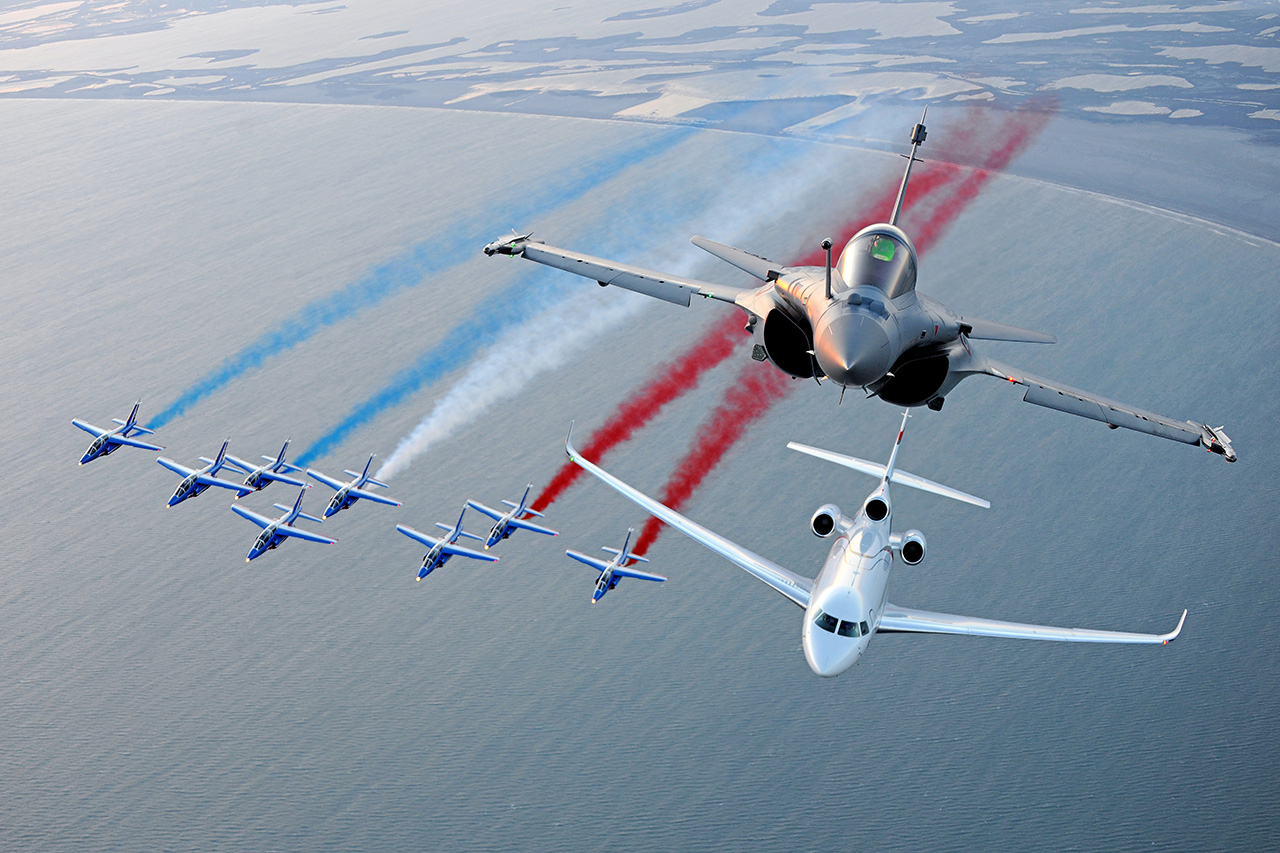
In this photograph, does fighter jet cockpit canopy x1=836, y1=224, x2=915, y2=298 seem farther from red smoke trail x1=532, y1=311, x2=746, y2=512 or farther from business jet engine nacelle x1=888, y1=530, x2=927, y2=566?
red smoke trail x1=532, y1=311, x2=746, y2=512

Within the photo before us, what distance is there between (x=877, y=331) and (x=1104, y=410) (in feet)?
40.3

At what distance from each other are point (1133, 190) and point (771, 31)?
98285 millimetres

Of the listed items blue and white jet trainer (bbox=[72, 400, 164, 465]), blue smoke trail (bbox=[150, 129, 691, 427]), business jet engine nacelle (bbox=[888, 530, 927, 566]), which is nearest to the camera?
business jet engine nacelle (bbox=[888, 530, 927, 566])

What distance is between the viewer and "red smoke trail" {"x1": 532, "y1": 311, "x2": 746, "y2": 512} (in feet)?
206

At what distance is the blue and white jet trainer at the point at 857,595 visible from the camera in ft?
131

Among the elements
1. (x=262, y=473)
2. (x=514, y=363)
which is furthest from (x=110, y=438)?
(x=514, y=363)

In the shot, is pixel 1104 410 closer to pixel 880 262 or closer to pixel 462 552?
pixel 880 262

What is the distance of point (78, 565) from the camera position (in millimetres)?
63750

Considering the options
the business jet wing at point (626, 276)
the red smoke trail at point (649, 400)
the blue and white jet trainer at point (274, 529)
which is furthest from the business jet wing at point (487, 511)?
the business jet wing at point (626, 276)

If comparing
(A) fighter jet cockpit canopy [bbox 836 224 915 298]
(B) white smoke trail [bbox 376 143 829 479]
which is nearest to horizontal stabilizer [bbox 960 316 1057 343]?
(A) fighter jet cockpit canopy [bbox 836 224 915 298]

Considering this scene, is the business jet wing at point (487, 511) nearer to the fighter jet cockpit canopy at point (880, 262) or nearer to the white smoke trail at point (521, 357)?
the white smoke trail at point (521, 357)

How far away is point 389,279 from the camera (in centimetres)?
9494

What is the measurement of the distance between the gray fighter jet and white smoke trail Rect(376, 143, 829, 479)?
31.1 meters

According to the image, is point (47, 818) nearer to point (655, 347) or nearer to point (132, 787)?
point (132, 787)
